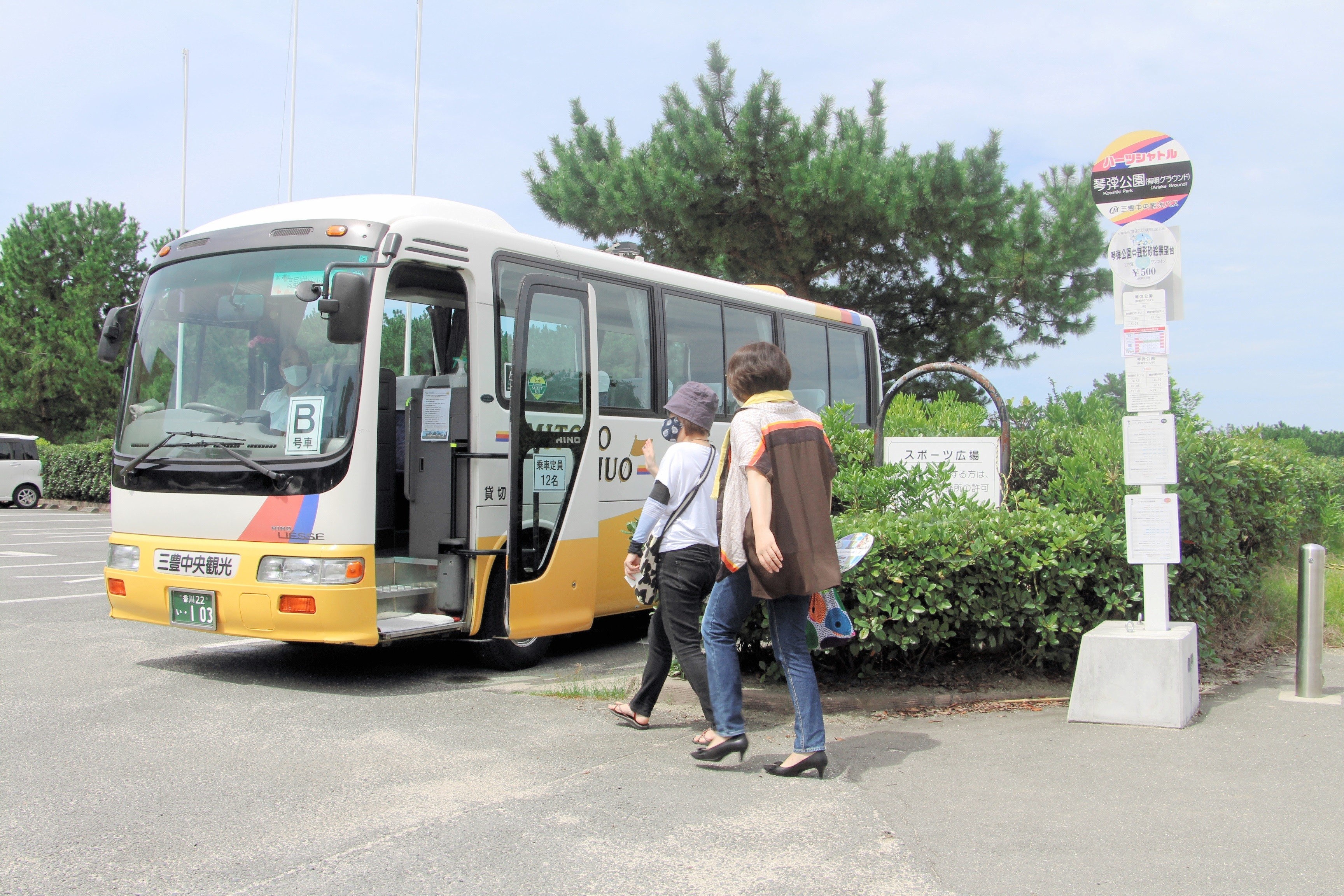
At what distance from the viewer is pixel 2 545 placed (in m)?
16.7

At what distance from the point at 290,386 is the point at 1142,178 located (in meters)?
5.09

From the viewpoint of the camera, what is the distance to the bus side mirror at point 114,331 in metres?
7.53

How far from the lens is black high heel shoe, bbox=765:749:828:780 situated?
4.69 m

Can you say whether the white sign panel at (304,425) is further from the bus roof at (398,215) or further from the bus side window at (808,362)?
the bus side window at (808,362)

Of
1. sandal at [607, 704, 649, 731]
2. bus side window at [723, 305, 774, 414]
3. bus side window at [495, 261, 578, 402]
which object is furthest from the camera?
bus side window at [723, 305, 774, 414]

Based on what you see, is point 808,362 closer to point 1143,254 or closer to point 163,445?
point 1143,254

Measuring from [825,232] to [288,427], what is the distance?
12.4m

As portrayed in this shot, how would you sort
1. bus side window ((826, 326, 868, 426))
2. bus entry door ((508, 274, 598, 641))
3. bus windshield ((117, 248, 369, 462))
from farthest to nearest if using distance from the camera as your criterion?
bus side window ((826, 326, 868, 426)) < bus entry door ((508, 274, 598, 641)) < bus windshield ((117, 248, 369, 462))

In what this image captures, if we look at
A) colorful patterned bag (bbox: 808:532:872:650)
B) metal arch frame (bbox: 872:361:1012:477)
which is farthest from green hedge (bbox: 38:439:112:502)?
colorful patterned bag (bbox: 808:532:872:650)

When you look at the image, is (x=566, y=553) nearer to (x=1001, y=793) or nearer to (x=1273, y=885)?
(x=1001, y=793)

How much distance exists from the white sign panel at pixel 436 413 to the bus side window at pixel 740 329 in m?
3.17

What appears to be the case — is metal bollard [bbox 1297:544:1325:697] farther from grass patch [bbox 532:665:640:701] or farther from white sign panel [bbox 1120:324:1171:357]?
grass patch [bbox 532:665:640:701]

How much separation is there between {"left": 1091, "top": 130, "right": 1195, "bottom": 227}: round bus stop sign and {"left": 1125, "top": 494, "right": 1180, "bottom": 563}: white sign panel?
5.03 ft

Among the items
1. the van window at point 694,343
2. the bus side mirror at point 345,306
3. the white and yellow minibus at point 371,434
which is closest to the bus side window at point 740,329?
the van window at point 694,343
